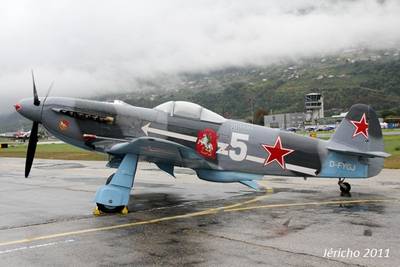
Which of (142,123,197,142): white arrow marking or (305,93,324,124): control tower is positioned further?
(305,93,324,124): control tower

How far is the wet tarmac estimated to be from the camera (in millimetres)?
5707

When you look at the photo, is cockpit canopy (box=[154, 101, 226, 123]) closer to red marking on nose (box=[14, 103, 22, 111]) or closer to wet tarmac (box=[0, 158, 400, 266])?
wet tarmac (box=[0, 158, 400, 266])

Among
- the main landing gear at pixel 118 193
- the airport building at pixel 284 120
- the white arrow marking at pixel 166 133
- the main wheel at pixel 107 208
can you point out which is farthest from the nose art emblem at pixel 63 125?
the airport building at pixel 284 120

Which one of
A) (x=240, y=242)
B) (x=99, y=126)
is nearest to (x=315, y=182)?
(x=99, y=126)

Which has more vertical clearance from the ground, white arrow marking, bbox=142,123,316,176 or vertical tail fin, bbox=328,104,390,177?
vertical tail fin, bbox=328,104,390,177

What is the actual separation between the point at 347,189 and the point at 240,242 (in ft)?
19.0

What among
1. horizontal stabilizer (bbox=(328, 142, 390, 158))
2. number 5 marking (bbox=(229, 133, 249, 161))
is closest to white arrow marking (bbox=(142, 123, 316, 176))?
number 5 marking (bbox=(229, 133, 249, 161))

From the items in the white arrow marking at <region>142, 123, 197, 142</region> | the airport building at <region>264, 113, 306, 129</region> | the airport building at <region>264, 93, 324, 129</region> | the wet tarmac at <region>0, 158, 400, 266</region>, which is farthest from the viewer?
the airport building at <region>264, 93, 324, 129</region>

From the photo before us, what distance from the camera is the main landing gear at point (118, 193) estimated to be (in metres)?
8.87

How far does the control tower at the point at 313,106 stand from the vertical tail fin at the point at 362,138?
498 ft

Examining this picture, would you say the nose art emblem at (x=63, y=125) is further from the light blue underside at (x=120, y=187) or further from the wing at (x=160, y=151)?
the light blue underside at (x=120, y=187)

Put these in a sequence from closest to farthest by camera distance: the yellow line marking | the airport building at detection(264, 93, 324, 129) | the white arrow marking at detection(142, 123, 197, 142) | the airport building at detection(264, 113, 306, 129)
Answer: the yellow line marking, the white arrow marking at detection(142, 123, 197, 142), the airport building at detection(264, 113, 306, 129), the airport building at detection(264, 93, 324, 129)

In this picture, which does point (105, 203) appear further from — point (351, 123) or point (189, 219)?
point (351, 123)

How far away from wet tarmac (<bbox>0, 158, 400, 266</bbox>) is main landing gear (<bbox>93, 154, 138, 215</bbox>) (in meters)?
0.27
